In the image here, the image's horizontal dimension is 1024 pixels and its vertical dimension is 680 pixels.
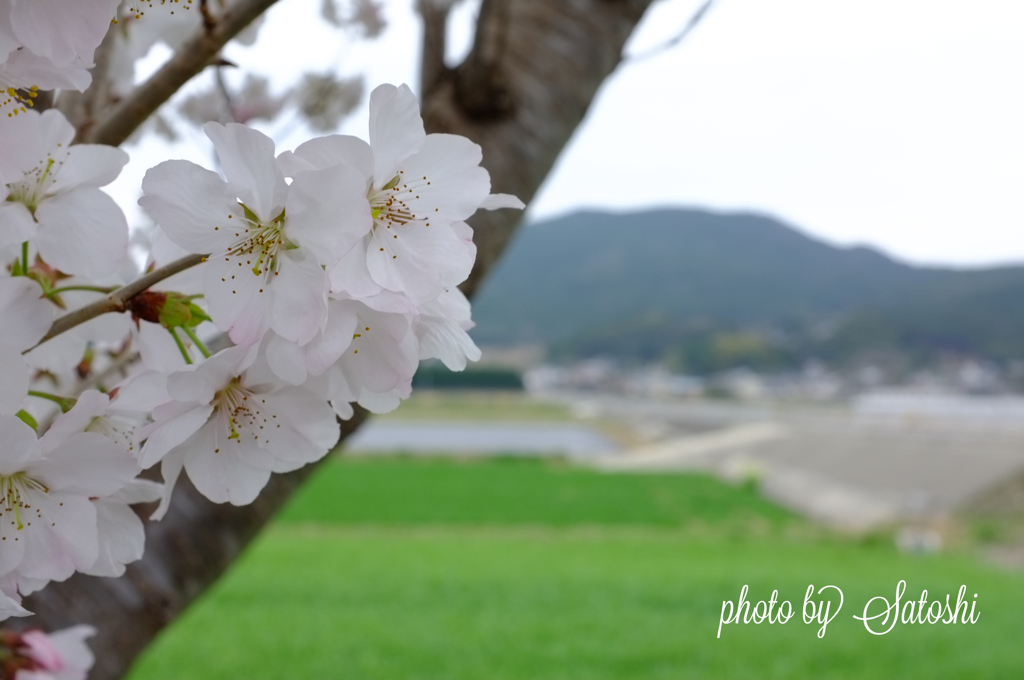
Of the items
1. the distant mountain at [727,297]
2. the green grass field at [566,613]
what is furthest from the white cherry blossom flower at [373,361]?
the distant mountain at [727,297]

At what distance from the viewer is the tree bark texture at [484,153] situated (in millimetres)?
936

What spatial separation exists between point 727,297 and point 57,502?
13217cm

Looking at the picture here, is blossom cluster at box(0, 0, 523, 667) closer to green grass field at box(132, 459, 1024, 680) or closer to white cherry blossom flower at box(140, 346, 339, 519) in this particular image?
white cherry blossom flower at box(140, 346, 339, 519)

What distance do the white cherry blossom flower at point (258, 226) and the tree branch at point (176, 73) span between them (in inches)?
8.6

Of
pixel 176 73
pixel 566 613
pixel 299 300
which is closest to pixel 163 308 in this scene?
pixel 299 300

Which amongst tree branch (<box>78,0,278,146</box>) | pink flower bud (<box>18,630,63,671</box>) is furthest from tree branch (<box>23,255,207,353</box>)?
pink flower bud (<box>18,630,63,671</box>)

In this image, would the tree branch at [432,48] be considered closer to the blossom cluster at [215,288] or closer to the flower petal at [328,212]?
the blossom cluster at [215,288]

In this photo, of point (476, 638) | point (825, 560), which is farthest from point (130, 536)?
point (825, 560)

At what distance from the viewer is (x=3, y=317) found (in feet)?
1.53

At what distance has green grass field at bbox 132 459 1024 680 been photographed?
4.14 m

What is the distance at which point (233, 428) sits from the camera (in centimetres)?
49

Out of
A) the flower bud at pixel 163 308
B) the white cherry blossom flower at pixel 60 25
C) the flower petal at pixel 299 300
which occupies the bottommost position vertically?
the flower bud at pixel 163 308

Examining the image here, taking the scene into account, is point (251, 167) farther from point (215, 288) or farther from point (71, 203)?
point (71, 203)

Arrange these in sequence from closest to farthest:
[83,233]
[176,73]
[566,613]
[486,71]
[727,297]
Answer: [83,233] < [176,73] < [486,71] < [566,613] < [727,297]
